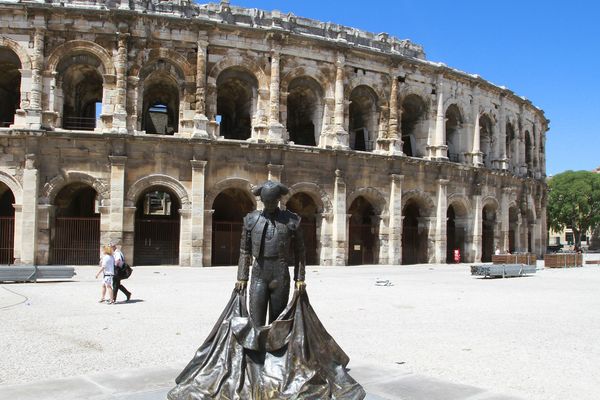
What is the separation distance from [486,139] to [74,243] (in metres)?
20.9

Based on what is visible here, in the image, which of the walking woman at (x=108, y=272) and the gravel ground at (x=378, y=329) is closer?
the gravel ground at (x=378, y=329)

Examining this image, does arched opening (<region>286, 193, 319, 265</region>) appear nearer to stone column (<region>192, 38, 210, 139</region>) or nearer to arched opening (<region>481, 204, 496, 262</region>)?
stone column (<region>192, 38, 210, 139</region>)

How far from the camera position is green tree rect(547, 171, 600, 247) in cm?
5219

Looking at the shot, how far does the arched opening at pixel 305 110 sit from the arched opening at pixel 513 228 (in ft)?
42.5

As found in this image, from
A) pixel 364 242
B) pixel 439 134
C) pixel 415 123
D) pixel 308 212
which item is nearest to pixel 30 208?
pixel 308 212

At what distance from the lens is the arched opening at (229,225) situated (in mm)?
22766

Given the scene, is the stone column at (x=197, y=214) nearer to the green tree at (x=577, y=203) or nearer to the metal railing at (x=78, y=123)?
the metal railing at (x=78, y=123)

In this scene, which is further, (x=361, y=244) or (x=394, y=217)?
(x=361, y=244)

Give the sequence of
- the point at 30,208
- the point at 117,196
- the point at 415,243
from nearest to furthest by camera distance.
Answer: the point at 30,208
the point at 117,196
the point at 415,243

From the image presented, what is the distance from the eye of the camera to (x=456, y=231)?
→ 93.8 ft

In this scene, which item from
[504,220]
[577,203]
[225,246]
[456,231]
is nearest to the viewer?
[225,246]

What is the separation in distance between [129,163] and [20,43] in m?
5.60

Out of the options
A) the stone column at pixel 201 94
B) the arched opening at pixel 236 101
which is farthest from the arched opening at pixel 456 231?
the stone column at pixel 201 94

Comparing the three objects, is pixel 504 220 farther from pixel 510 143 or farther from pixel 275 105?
pixel 275 105
